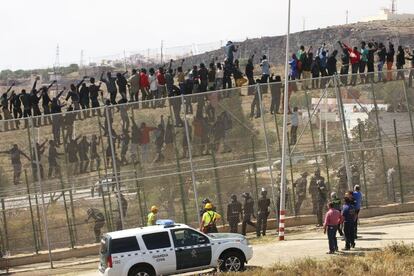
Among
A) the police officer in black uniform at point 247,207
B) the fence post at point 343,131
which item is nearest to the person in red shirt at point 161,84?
the police officer in black uniform at point 247,207

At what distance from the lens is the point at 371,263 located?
21.0 metres

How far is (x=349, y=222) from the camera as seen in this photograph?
23312 mm

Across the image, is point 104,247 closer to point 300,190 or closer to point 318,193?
point 300,190

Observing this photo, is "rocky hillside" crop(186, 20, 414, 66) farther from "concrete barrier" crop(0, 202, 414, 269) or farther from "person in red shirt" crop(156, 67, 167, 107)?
"concrete barrier" crop(0, 202, 414, 269)

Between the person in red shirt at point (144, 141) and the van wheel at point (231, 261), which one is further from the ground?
the person in red shirt at point (144, 141)

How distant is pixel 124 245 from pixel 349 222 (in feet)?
19.4

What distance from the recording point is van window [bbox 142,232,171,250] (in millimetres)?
21188

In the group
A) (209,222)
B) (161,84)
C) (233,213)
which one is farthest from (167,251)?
(161,84)

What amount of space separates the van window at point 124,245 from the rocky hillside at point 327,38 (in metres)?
52.1

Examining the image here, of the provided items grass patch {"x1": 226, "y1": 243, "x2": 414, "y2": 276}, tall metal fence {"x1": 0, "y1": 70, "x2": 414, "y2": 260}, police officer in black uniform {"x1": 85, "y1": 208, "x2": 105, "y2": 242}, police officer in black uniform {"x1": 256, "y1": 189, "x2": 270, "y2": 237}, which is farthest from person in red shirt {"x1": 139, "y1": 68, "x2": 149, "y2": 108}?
grass patch {"x1": 226, "y1": 243, "x2": 414, "y2": 276}

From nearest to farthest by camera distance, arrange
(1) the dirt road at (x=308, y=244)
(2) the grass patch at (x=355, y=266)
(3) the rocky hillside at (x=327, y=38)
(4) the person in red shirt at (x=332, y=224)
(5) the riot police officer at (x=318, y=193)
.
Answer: (2) the grass patch at (x=355, y=266), (4) the person in red shirt at (x=332, y=224), (1) the dirt road at (x=308, y=244), (5) the riot police officer at (x=318, y=193), (3) the rocky hillside at (x=327, y=38)

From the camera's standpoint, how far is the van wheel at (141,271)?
20.9 meters

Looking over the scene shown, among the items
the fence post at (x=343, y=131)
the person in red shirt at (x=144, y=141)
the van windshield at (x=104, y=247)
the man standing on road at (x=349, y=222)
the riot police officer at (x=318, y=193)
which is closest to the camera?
the van windshield at (x=104, y=247)

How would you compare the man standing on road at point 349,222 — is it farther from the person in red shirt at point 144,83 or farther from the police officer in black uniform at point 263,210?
the person in red shirt at point 144,83
